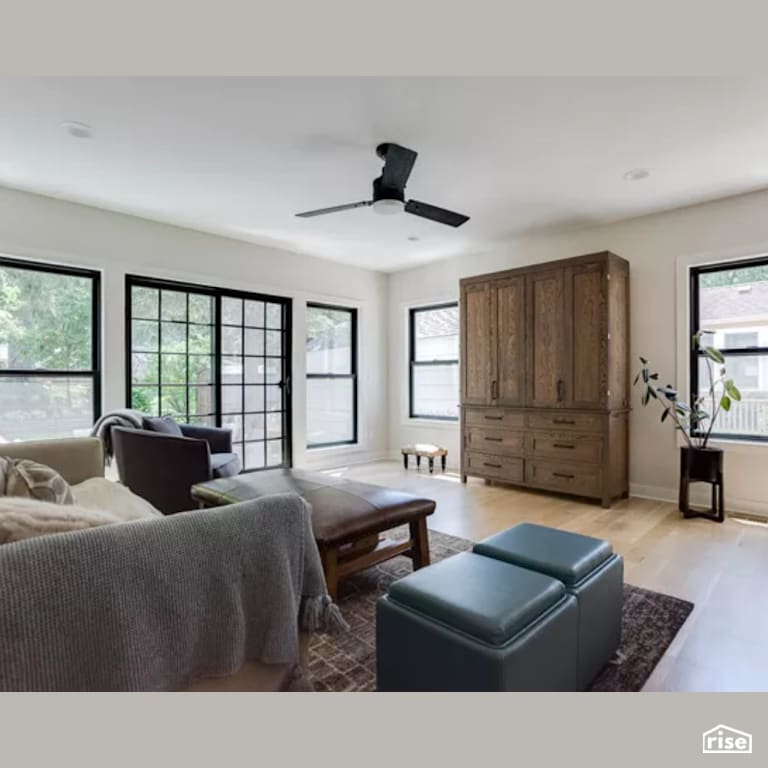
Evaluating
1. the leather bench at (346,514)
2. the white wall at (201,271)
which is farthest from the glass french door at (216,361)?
the leather bench at (346,514)

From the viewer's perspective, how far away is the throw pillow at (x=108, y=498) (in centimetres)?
227

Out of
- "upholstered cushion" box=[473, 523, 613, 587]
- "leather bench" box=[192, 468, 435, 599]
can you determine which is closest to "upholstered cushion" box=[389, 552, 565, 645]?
"upholstered cushion" box=[473, 523, 613, 587]

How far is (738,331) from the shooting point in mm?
3908

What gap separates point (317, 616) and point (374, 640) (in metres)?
0.84

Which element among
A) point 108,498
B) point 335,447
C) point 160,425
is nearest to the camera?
point 108,498

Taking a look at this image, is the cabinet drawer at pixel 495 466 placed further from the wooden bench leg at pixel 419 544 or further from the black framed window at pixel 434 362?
the wooden bench leg at pixel 419 544

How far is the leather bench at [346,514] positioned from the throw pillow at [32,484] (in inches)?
32.2

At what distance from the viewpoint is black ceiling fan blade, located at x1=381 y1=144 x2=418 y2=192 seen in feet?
9.44

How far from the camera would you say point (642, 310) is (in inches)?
170

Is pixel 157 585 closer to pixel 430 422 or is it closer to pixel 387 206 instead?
pixel 387 206

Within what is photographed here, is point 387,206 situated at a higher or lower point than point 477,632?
higher

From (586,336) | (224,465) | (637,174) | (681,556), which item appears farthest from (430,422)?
A: (637,174)

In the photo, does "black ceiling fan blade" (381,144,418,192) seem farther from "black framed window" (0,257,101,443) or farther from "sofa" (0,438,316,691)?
"black framed window" (0,257,101,443)
